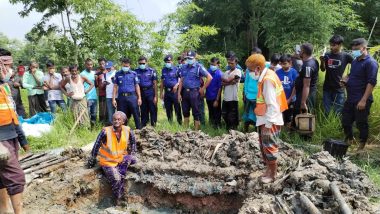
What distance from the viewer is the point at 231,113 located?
7570 millimetres

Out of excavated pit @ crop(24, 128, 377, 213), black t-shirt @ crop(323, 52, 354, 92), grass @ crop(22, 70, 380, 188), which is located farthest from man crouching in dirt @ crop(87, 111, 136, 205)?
black t-shirt @ crop(323, 52, 354, 92)

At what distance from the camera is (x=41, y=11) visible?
14930mm

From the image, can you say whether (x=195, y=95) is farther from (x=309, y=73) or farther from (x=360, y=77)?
(x=360, y=77)

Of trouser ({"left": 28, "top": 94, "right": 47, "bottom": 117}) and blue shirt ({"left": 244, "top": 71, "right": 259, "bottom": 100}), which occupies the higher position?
blue shirt ({"left": 244, "top": 71, "right": 259, "bottom": 100})

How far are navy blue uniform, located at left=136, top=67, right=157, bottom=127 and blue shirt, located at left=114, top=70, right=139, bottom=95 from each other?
11.8 inches

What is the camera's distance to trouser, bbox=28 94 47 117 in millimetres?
9347

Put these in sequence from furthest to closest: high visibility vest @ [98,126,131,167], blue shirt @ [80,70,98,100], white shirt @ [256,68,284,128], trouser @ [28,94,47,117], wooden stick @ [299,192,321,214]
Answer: trouser @ [28,94,47,117], blue shirt @ [80,70,98,100], high visibility vest @ [98,126,131,167], white shirt @ [256,68,284,128], wooden stick @ [299,192,321,214]

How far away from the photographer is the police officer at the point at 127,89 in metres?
7.68

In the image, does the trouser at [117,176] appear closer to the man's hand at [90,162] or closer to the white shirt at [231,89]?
the man's hand at [90,162]

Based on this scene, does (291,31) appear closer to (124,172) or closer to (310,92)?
(310,92)

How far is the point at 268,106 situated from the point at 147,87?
13.5 feet

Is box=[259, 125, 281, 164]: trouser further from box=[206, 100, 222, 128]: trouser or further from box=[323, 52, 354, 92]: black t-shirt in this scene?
box=[206, 100, 222, 128]: trouser

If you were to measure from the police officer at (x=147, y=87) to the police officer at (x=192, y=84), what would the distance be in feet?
2.30

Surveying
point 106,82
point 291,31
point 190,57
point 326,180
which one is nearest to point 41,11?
point 106,82
